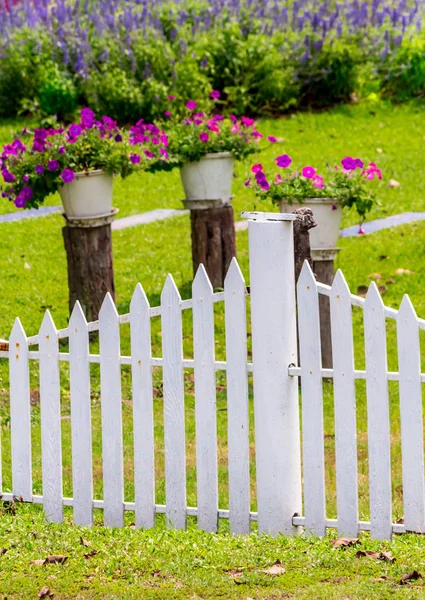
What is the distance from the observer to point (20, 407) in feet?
15.4

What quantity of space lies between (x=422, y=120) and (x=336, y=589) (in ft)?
34.9

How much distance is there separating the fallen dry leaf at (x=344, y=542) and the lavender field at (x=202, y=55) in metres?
9.24

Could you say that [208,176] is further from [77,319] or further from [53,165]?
[77,319]

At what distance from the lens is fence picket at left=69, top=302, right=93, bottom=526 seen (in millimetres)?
4566

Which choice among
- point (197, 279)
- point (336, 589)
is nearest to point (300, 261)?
point (197, 279)

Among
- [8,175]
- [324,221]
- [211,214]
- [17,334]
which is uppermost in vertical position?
[8,175]

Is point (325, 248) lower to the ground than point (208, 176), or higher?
lower

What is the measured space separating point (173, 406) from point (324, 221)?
3.16 metres

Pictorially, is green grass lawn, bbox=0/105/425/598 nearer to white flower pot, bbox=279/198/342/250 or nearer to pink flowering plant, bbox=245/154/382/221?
white flower pot, bbox=279/198/342/250

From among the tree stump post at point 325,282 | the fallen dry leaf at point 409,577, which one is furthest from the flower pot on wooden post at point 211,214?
the fallen dry leaf at point 409,577

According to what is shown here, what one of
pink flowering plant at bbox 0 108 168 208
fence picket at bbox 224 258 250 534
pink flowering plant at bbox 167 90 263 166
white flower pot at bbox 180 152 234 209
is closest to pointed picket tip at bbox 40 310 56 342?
fence picket at bbox 224 258 250 534

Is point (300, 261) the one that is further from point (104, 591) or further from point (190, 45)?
point (190, 45)

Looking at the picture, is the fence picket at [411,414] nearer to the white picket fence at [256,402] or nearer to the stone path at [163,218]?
the white picket fence at [256,402]

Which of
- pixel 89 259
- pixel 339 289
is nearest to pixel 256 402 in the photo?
pixel 339 289
